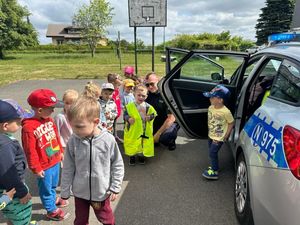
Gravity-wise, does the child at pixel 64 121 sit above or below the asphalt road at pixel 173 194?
above

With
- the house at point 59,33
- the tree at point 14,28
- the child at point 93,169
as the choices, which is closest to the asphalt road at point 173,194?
the child at point 93,169

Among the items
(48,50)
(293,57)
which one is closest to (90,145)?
(293,57)

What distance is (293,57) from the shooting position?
7.67ft

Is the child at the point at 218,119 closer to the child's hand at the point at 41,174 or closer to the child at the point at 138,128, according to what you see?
the child at the point at 138,128

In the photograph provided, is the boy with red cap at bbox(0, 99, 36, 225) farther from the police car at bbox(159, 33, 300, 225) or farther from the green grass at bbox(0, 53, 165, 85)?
the green grass at bbox(0, 53, 165, 85)

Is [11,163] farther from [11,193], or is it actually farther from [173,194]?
[173,194]

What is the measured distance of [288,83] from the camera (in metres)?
2.37

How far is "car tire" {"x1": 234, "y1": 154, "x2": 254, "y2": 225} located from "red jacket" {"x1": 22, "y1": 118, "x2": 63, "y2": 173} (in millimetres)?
1870

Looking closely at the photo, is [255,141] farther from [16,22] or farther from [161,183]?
[16,22]

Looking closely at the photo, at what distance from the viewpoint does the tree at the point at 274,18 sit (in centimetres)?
3528

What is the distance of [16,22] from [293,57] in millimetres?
47037

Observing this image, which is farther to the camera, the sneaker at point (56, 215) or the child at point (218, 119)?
the child at point (218, 119)

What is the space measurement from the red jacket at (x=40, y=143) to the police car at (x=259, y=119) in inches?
70.8

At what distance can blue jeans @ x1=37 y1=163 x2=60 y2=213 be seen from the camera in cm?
281
